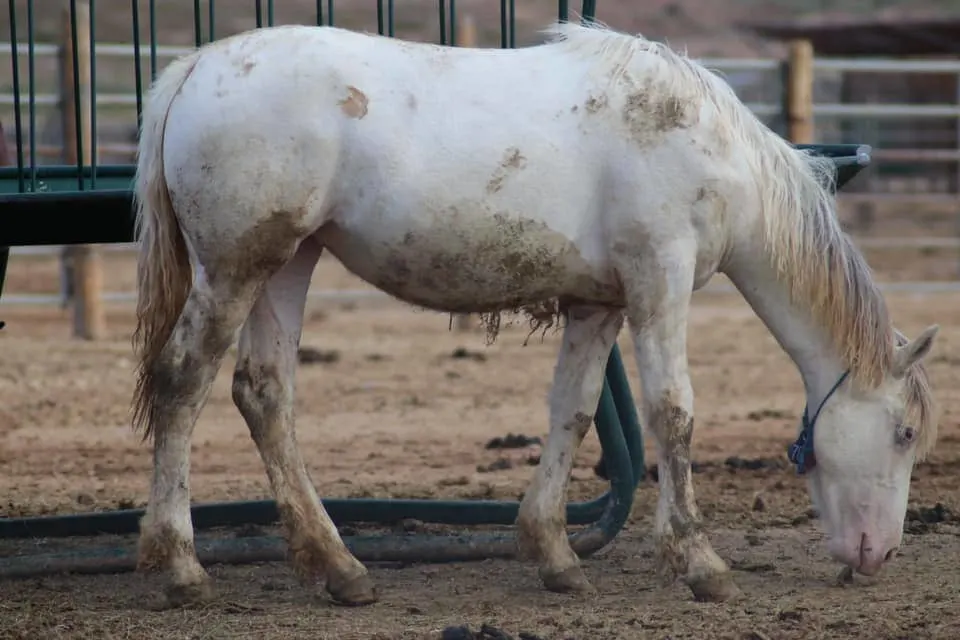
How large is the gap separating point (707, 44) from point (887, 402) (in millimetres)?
35106

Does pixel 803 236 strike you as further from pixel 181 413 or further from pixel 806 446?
pixel 181 413

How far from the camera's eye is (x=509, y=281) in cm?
395

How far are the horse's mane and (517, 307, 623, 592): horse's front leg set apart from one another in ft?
1.88

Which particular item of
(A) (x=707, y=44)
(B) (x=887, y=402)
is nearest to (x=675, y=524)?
(B) (x=887, y=402)

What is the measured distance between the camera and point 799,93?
1050cm

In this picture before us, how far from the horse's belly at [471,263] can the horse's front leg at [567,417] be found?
12.8 inches

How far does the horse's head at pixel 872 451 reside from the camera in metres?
4.16

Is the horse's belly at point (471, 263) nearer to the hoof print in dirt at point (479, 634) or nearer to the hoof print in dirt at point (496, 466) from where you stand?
the hoof print in dirt at point (479, 634)

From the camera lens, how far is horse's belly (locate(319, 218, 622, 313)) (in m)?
3.87

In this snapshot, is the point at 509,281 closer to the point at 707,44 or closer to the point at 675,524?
the point at 675,524

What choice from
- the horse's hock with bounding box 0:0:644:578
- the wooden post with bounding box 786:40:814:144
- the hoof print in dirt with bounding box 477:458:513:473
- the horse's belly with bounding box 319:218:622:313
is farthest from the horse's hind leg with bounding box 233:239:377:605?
the wooden post with bounding box 786:40:814:144

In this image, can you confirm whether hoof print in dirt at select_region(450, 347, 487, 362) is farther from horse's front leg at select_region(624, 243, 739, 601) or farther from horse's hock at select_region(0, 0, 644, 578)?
horse's front leg at select_region(624, 243, 739, 601)

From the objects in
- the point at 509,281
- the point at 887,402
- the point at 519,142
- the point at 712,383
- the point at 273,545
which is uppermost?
the point at 519,142

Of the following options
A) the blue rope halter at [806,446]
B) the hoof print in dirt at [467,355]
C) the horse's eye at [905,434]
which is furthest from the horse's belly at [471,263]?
the hoof print in dirt at [467,355]
